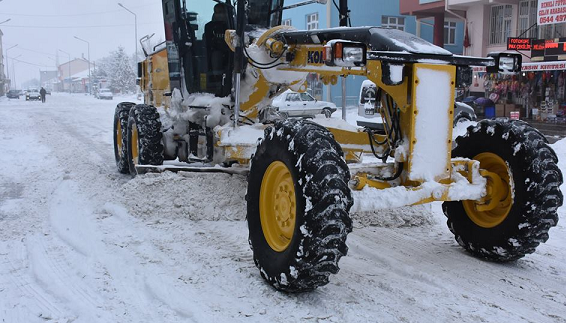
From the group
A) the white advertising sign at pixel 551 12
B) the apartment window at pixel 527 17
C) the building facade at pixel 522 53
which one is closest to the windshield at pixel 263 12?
the white advertising sign at pixel 551 12

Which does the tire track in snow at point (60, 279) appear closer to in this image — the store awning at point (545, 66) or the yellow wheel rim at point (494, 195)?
the yellow wheel rim at point (494, 195)

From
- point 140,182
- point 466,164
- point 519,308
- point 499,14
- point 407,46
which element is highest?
point 499,14

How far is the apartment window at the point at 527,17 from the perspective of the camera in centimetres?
2183

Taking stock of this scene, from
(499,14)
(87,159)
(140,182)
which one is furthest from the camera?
(499,14)

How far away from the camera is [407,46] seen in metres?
4.24

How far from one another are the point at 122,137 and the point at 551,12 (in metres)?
15.1

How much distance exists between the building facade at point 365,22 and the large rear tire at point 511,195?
78.7 feet

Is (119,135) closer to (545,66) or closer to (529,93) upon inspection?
(545,66)

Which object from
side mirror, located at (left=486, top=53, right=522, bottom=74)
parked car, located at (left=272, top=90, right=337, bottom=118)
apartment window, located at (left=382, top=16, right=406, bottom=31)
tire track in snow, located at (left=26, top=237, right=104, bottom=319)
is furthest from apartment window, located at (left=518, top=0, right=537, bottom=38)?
tire track in snow, located at (left=26, top=237, right=104, bottom=319)

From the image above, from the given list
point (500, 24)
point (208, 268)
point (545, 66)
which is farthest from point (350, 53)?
point (500, 24)

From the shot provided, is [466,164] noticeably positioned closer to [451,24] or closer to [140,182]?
[140,182]

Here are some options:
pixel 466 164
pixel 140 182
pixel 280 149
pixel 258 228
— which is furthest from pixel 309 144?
pixel 140 182

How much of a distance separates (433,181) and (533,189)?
822 mm

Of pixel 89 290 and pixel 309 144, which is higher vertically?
pixel 309 144
